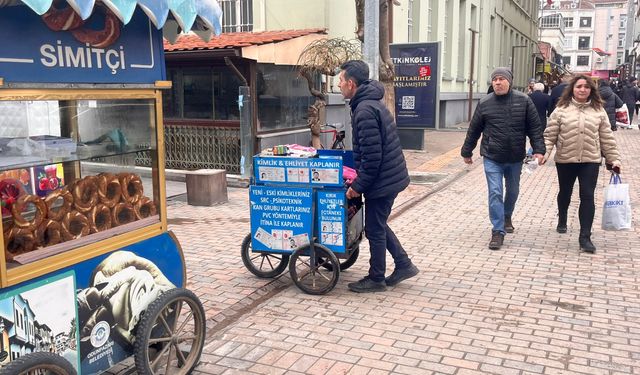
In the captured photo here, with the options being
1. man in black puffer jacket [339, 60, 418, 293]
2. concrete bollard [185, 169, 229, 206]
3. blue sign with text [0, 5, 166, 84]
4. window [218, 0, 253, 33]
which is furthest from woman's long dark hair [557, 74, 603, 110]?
window [218, 0, 253, 33]

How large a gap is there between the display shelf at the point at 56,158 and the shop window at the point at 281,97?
24.5 ft

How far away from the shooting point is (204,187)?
8.60 metres

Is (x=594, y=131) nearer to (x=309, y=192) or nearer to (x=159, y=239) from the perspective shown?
(x=309, y=192)

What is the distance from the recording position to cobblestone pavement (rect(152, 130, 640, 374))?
3748mm

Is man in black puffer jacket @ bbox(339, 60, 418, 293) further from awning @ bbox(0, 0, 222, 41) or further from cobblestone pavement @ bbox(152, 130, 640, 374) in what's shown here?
awning @ bbox(0, 0, 222, 41)

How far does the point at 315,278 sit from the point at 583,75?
135 inches

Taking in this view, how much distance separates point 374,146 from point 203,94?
23.6ft

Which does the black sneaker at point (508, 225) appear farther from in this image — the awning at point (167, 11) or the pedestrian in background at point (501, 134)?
the awning at point (167, 11)

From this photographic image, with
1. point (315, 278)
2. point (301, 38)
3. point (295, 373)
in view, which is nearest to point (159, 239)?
point (295, 373)

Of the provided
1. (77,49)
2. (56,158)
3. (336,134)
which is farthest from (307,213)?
(336,134)

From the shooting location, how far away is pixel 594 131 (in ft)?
19.9

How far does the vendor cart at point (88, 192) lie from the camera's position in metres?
2.57

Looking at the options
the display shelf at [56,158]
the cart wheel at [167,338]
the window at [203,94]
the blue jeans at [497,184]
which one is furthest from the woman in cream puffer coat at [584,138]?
the window at [203,94]

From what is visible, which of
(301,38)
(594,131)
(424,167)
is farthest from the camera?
(424,167)
